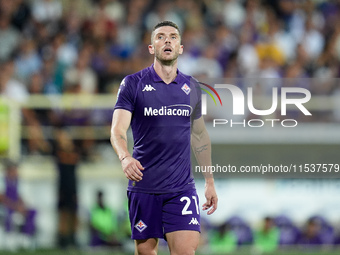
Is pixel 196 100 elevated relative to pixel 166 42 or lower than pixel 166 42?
lower

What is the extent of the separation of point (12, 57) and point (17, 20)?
1.25m

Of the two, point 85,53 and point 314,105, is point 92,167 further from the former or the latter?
point 314,105

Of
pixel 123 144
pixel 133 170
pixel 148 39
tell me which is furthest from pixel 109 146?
pixel 133 170

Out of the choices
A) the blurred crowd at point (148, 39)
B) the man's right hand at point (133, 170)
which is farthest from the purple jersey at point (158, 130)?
the blurred crowd at point (148, 39)

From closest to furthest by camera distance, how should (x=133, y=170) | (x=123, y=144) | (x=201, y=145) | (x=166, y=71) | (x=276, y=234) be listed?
(x=133, y=170)
(x=123, y=144)
(x=166, y=71)
(x=201, y=145)
(x=276, y=234)

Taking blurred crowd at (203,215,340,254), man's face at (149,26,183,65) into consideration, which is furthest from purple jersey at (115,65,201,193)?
blurred crowd at (203,215,340,254)

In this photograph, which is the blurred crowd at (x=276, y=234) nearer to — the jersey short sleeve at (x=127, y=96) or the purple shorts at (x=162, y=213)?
the purple shorts at (x=162, y=213)

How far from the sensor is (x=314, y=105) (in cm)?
1440

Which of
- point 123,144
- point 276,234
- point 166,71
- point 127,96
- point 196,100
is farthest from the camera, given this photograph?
point 276,234

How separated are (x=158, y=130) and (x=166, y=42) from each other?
0.74m

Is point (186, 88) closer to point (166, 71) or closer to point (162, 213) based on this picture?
point (166, 71)

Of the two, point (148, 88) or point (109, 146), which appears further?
point (109, 146)

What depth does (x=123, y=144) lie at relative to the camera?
6.44 metres

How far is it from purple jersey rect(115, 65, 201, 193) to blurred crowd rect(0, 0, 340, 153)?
23.3 feet
